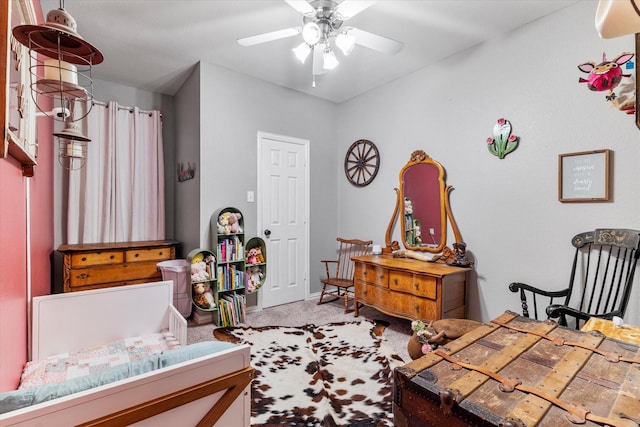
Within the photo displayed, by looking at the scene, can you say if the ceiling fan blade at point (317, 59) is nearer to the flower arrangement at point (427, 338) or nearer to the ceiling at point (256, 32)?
the ceiling at point (256, 32)

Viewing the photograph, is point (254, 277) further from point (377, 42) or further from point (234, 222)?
point (377, 42)

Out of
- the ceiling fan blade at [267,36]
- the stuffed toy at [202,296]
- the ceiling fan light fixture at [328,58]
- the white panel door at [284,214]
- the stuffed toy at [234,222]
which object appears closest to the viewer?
the ceiling fan blade at [267,36]

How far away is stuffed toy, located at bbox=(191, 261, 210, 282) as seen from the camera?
3.06 m

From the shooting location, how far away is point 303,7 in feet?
6.28

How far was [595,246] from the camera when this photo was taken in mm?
2205

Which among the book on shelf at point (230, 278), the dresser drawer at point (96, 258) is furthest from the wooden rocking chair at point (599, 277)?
the dresser drawer at point (96, 258)

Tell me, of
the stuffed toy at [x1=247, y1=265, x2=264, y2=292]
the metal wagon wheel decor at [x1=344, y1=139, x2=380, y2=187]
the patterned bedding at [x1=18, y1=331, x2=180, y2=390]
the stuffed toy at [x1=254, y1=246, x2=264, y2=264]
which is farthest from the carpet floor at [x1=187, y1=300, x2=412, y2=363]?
the metal wagon wheel decor at [x1=344, y1=139, x2=380, y2=187]

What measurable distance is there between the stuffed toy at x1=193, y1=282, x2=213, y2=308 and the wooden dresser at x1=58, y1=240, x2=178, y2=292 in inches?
25.6

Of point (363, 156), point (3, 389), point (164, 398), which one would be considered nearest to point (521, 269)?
point (363, 156)

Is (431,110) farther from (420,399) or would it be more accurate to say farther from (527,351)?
(420,399)

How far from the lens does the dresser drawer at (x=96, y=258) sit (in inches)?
118

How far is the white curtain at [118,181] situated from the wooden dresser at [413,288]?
2.72 m

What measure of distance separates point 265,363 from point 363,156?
274 cm

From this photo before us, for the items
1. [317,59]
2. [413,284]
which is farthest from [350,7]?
[413,284]
